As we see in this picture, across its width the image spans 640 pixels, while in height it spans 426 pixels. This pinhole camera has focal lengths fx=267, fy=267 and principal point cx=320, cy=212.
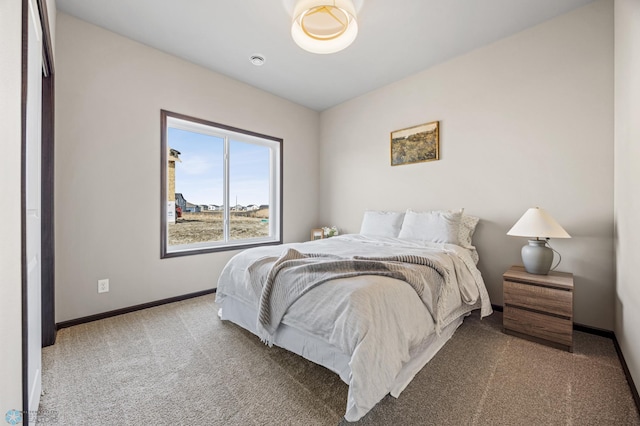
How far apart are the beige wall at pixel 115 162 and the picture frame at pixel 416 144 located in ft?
6.68

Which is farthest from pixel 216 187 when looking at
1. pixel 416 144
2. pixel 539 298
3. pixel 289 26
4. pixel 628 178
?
Result: pixel 628 178

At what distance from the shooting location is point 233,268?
2332 millimetres

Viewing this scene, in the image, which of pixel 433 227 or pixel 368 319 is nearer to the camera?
pixel 368 319

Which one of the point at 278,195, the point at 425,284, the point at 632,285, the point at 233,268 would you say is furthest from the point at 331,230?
the point at 632,285

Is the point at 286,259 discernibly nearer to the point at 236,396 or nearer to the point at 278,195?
the point at 236,396

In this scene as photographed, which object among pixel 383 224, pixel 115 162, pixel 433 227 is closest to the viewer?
pixel 115 162

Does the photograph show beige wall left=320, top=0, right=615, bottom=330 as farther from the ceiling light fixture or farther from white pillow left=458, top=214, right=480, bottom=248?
the ceiling light fixture

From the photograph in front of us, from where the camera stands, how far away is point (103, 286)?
2.60m

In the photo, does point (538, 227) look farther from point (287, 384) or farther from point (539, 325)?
point (287, 384)

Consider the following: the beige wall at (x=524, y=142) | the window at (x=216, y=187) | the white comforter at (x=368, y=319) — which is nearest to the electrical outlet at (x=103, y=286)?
the window at (x=216, y=187)

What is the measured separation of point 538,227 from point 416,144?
170 centimetres

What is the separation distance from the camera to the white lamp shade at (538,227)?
2127 millimetres

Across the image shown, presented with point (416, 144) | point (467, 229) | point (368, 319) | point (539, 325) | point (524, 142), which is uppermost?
point (416, 144)

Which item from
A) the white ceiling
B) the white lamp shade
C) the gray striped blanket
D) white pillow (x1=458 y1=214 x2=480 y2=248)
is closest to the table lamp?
the white lamp shade
